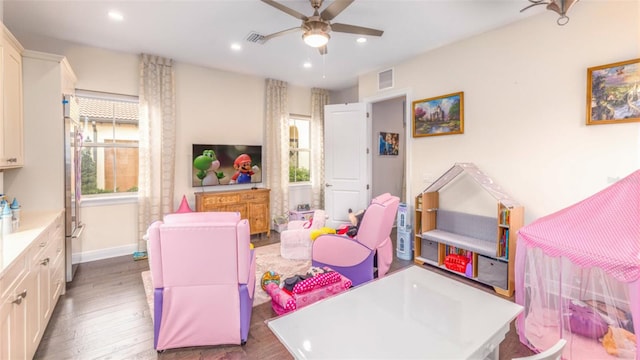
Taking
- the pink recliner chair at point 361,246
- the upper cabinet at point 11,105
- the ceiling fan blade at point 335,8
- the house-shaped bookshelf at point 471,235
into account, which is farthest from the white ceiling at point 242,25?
the pink recliner chair at point 361,246

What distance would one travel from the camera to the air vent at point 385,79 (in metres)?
4.48

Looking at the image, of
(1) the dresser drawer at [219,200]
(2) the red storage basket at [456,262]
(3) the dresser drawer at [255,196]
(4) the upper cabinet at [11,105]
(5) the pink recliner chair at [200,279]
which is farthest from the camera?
(3) the dresser drawer at [255,196]

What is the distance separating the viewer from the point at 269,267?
3.65 meters

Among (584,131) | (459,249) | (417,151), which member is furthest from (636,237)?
(417,151)

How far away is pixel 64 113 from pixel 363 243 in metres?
3.46

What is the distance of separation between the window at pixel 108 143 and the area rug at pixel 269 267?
63.0 inches

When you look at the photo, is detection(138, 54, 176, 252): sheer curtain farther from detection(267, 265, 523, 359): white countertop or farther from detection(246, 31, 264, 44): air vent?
detection(267, 265, 523, 359): white countertop

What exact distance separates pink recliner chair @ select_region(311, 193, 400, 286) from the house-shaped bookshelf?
0.92 meters

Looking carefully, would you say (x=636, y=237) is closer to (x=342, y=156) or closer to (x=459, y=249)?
(x=459, y=249)

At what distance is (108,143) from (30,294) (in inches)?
112

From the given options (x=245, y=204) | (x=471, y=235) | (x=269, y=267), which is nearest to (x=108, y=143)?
(x=245, y=204)

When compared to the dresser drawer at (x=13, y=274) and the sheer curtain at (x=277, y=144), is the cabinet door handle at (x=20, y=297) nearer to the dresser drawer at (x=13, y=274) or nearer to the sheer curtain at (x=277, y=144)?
the dresser drawer at (x=13, y=274)

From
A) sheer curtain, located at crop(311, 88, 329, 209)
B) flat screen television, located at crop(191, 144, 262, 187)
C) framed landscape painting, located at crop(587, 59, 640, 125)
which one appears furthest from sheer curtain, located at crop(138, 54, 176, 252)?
framed landscape painting, located at crop(587, 59, 640, 125)

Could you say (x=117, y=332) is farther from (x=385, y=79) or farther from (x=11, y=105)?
(x=385, y=79)
